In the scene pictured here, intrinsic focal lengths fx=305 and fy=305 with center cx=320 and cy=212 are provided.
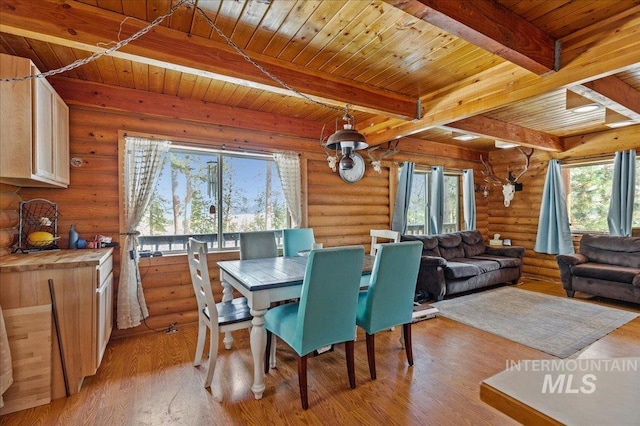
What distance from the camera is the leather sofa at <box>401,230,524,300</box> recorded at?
438 centimetres

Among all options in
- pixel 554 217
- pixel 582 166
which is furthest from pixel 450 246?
pixel 582 166

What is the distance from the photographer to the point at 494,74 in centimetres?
279

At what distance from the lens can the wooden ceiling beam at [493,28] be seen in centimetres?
164

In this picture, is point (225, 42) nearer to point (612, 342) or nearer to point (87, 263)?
point (87, 263)

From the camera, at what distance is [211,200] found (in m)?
3.88

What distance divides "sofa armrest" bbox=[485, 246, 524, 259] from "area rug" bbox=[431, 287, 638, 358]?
31.4 inches

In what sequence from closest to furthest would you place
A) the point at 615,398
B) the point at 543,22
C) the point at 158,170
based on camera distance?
the point at 615,398 < the point at 543,22 < the point at 158,170

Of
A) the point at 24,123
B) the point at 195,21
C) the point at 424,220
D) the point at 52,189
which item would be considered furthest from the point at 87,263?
the point at 424,220

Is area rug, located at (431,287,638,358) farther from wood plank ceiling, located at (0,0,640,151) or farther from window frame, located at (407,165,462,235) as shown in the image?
wood plank ceiling, located at (0,0,640,151)

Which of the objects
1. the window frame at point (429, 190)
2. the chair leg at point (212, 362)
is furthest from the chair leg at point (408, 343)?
the window frame at point (429, 190)

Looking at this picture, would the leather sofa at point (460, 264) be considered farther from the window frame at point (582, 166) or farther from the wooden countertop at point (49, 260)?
the wooden countertop at point (49, 260)

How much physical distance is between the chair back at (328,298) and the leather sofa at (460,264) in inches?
99.3

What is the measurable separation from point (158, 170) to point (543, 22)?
3694mm

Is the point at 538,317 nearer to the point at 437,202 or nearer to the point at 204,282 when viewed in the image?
the point at 437,202
